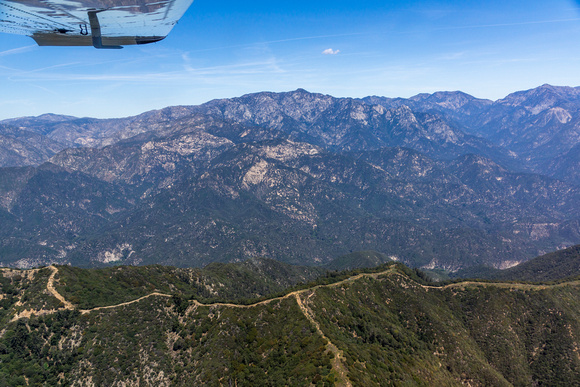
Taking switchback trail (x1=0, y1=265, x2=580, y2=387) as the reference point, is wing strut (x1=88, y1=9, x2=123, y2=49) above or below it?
above

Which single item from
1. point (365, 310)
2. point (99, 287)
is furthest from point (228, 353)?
point (99, 287)


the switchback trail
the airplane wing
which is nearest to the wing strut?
the airplane wing

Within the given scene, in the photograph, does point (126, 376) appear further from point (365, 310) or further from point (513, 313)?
point (513, 313)

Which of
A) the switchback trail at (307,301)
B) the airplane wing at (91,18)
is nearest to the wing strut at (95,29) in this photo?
the airplane wing at (91,18)

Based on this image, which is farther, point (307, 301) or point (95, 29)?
point (307, 301)

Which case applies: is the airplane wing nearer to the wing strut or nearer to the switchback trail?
the wing strut

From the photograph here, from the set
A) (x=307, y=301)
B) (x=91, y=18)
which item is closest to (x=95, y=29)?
(x=91, y=18)

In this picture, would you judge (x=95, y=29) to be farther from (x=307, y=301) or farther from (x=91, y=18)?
(x=307, y=301)

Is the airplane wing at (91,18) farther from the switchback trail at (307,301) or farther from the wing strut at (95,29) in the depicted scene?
the switchback trail at (307,301)
